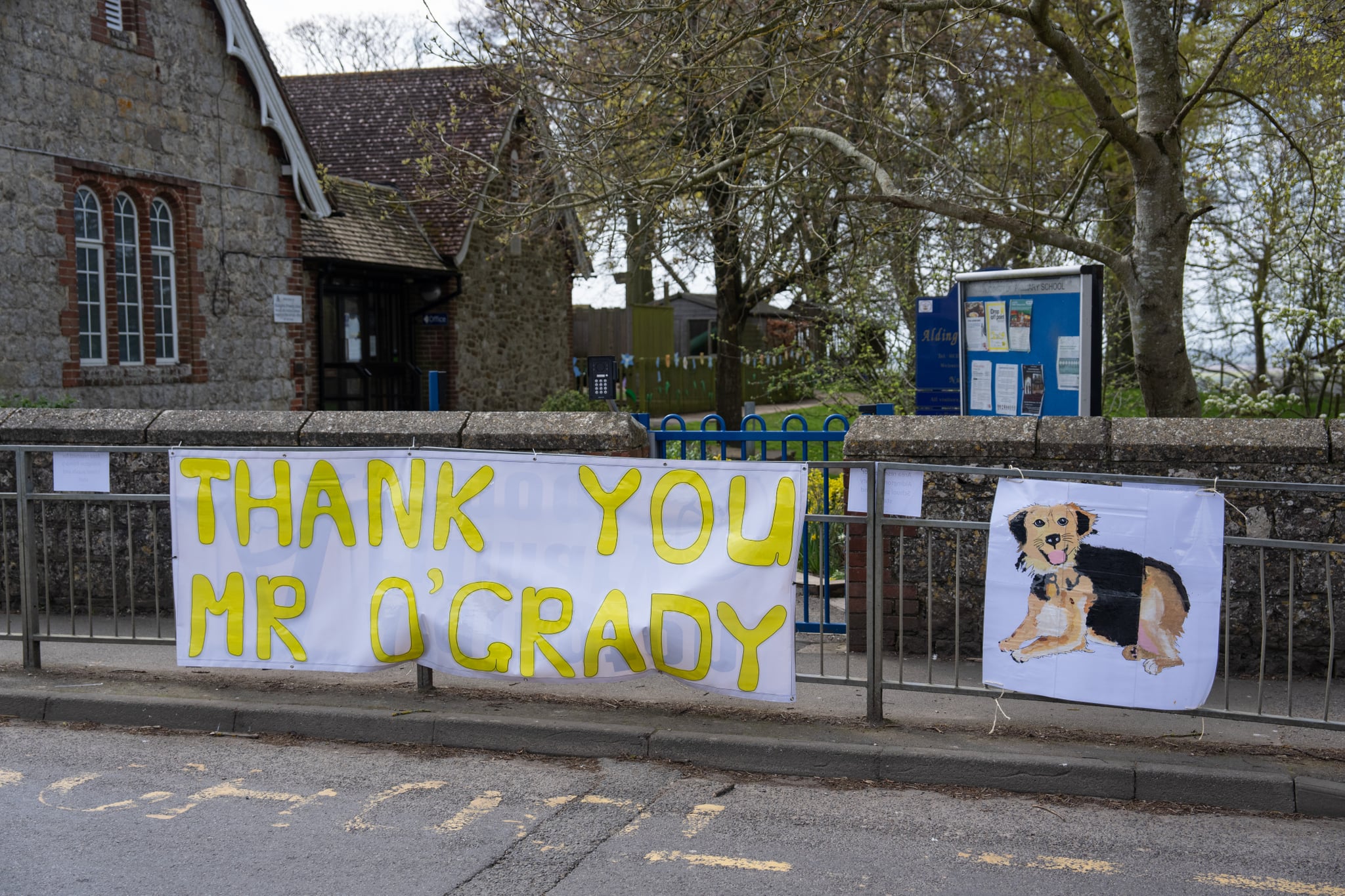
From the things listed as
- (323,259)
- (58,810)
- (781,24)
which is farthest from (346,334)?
(58,810)

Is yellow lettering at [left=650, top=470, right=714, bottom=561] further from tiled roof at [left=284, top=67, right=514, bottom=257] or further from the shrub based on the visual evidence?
tiled roof at [left=284, top=67, right=514, bottom=257]

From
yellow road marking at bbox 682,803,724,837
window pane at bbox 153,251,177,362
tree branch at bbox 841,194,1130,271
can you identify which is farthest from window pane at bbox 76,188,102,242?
yellow road marking at bbox 682,803,724,837

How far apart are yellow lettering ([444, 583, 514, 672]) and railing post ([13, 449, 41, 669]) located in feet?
8.65

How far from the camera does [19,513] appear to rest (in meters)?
6.70

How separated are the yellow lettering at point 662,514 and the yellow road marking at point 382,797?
1496mm

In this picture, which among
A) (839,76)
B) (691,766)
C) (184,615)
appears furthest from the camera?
(839,76)

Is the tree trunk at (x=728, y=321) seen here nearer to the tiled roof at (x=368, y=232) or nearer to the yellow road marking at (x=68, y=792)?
the tiled roof at (x=368, y=232)

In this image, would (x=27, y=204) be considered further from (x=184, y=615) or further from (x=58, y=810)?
(x=58, y=810)

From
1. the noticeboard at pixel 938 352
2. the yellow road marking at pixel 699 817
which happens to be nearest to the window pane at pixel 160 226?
the noticeboard at pixel 938 352

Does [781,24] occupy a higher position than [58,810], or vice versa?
[781,24]

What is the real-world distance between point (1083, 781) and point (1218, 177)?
12.5m

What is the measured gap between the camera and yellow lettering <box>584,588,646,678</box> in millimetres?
5773

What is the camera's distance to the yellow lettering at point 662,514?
5699 mm

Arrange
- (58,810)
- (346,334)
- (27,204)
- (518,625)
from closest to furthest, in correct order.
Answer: (58,810) → (518,625) → (27,204) → (346,334)
